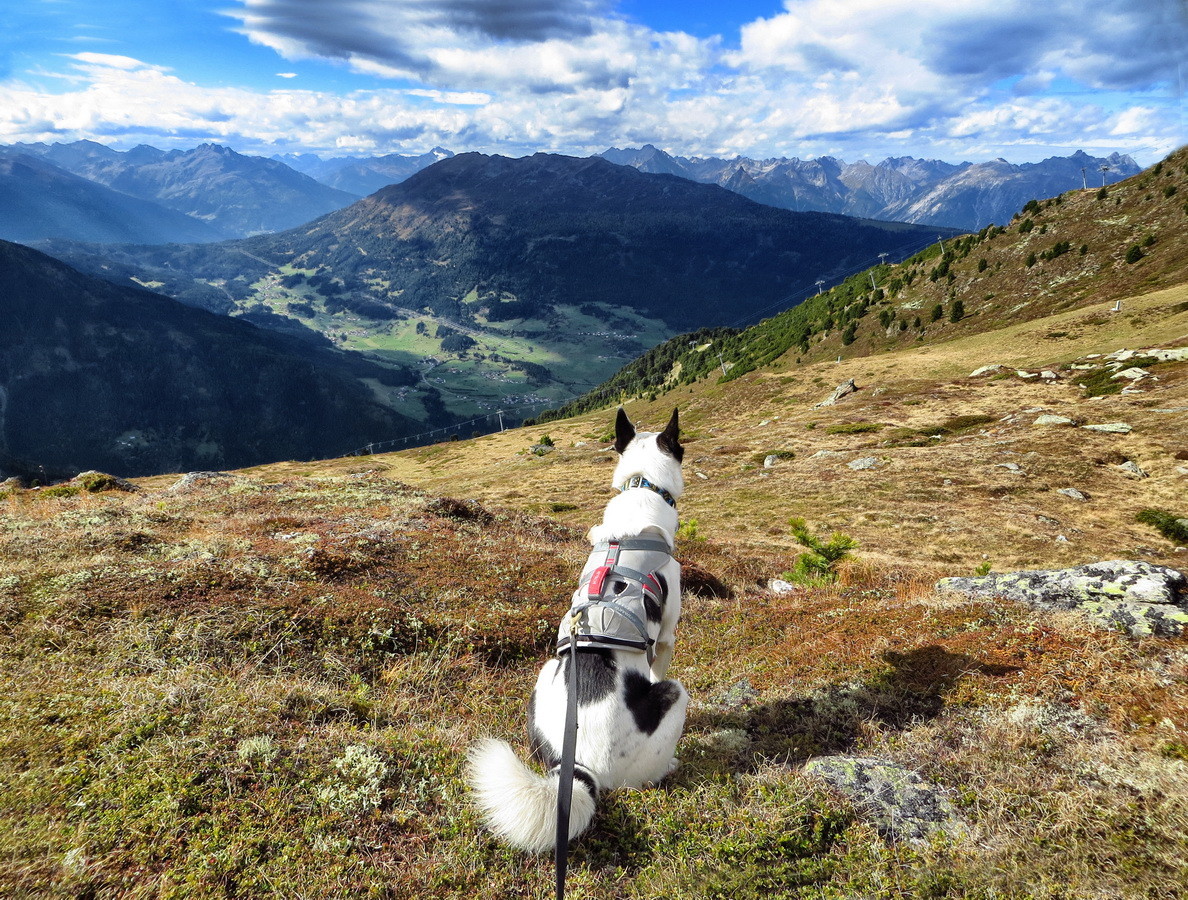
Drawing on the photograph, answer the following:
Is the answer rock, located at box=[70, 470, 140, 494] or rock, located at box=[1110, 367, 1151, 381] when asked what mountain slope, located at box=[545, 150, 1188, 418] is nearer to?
rock, located at box=[1110, 367, 1151, 381]

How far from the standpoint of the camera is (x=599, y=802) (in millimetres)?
4699

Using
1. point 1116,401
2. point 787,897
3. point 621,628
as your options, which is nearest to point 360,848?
point 621,628

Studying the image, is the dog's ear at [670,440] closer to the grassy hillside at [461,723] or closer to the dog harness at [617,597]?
the dog harness at [617,597]

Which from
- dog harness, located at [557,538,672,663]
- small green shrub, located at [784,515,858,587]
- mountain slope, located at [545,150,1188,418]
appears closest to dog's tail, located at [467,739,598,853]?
dog harness, located at [557,538,672,663]

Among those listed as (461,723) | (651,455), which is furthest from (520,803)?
(651,455)

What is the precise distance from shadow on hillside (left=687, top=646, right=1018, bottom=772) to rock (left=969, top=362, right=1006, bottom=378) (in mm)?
68420

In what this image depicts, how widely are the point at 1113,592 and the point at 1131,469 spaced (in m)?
29.3

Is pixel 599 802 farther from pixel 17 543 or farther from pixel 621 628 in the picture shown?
pixel 17 543

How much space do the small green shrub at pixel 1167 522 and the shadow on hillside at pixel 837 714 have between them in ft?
78.6

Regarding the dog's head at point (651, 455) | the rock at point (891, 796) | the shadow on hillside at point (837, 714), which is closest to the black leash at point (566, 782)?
the shadow on hillside at point (837, 714)

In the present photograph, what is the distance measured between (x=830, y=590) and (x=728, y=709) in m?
6.48

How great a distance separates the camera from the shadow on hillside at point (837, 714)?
5.66 metres

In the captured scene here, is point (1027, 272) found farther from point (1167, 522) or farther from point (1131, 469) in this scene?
point (1167, 522)

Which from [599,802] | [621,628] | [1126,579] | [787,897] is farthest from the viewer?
[1126,579]
